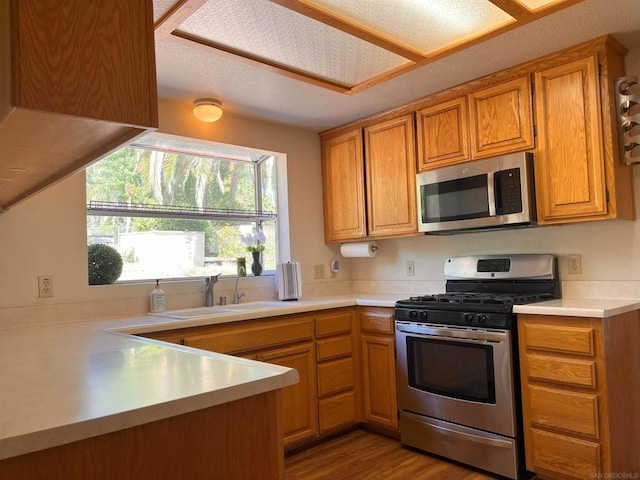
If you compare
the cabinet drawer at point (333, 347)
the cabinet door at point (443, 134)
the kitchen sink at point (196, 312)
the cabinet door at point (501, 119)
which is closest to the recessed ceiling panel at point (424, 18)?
the cabinet door at point (501, 119)

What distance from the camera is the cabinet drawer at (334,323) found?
10.2 ft

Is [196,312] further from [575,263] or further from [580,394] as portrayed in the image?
[575,263]

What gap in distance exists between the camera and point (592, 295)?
270cm


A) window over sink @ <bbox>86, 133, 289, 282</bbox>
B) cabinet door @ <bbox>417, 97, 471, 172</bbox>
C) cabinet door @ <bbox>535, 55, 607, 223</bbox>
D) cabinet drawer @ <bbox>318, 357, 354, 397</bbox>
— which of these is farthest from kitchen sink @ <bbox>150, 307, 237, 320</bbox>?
cabinet door @ <bbox>535, 55, 607, 223</bbox>

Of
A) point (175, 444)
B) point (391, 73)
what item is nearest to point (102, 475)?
point (175, 444)

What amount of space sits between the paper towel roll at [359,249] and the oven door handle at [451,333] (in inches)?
32.6

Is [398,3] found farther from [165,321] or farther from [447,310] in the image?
[165,321]

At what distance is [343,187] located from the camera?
12.4ft

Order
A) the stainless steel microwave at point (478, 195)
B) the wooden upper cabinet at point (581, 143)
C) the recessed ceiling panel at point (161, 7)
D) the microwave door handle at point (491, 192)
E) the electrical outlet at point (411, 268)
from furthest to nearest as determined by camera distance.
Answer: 1. the electrical outlet at point (411, 268)
2. the microwave door handle at point (491, 192)
3. the stainless steel microwave at point (478, 195)
4. the wooden upper cabinet at point (581, 143)
5. the recessed ceiling panel at point (161, 7)

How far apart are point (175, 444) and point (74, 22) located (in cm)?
85

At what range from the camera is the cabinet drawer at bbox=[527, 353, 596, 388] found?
7.33ft

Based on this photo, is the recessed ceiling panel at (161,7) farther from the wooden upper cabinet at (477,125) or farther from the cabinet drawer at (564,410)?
the cabinet drawer at (564,410)

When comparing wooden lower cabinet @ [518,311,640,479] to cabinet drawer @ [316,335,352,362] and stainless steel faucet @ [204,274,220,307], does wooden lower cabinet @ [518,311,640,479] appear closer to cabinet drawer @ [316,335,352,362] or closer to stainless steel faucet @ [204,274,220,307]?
cabinet drawer @ [316,335,352,362]

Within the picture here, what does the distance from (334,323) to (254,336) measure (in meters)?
0.63
